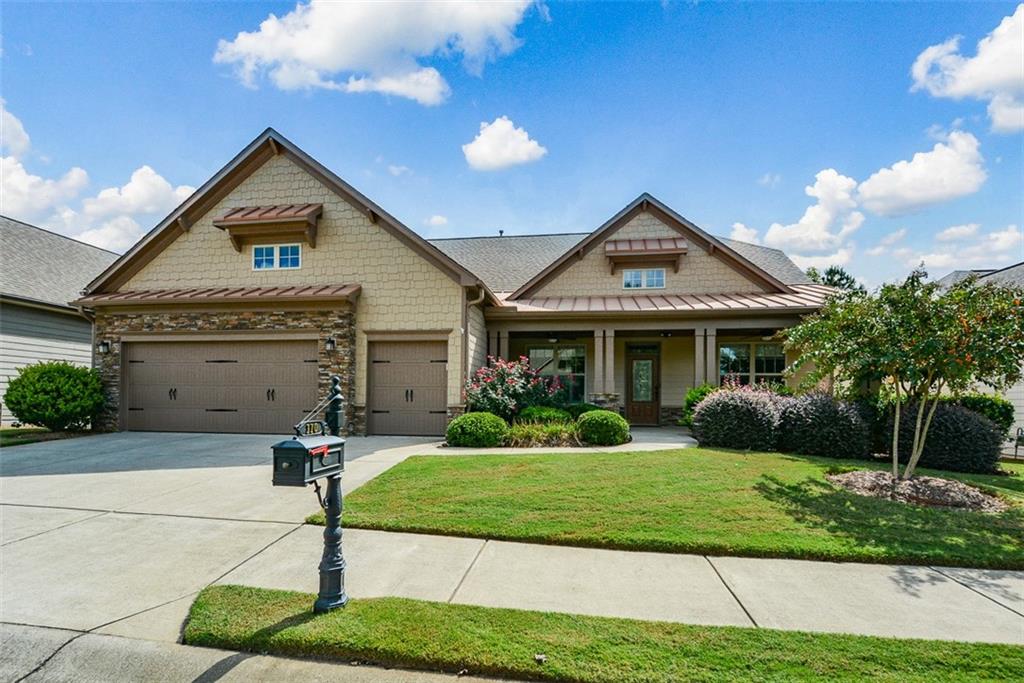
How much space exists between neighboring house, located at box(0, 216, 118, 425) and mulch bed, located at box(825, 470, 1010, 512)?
1849 cm

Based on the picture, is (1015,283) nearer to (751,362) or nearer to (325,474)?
(751,362)

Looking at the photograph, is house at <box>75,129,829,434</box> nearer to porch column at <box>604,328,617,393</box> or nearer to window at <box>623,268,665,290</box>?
porch column at <box>604,328,617,393</box>

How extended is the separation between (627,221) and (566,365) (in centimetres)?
506

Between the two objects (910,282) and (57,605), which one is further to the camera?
(910,282)

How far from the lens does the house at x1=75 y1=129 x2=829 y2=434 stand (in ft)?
38.7

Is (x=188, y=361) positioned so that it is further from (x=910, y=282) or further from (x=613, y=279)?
(x=910, y=282)

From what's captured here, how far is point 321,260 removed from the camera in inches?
484

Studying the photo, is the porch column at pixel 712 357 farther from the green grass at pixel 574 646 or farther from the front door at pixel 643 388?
the green grass at pixel 574 646

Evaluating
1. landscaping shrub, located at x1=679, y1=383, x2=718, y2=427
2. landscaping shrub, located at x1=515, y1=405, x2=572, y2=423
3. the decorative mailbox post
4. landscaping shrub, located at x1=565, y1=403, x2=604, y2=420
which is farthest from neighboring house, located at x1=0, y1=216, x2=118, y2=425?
landscaping shrub, located at x1=679, y1=383, x2=718, y2=427

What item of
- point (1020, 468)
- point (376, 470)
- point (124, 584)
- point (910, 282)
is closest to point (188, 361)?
point (376, 470)

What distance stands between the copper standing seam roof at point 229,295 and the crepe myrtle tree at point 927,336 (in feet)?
33.2

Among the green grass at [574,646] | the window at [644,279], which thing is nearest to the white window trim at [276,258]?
the window at [644,279]

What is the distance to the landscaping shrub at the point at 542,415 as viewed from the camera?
10.8 metres

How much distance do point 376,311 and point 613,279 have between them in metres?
7.53
